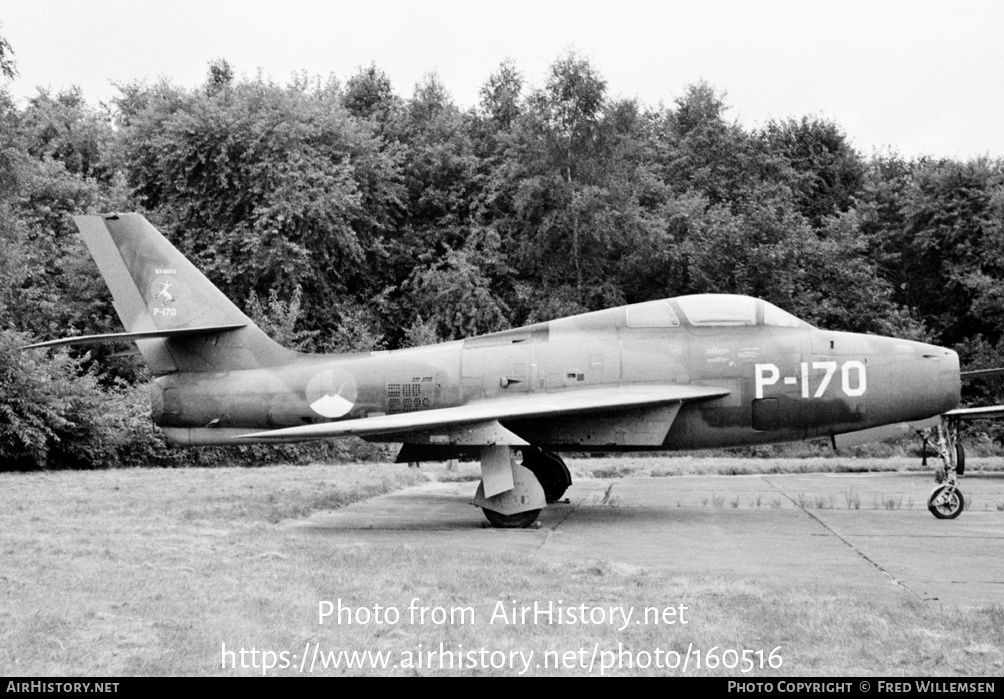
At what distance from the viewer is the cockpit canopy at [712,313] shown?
12430 mm

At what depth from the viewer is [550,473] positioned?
1394 centimetres

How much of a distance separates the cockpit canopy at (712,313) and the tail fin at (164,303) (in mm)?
4471

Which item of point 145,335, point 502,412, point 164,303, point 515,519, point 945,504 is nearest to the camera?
point 502,412

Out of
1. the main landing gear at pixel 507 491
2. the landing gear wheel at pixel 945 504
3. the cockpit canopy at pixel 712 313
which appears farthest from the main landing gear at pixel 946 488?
the main landing gear at pixel 507 491

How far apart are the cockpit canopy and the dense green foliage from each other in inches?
756

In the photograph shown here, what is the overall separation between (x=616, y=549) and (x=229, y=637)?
15.5 ft

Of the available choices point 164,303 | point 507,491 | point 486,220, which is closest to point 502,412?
point 507,491

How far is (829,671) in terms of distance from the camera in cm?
522

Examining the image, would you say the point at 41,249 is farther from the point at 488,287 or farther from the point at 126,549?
the point at 126,549

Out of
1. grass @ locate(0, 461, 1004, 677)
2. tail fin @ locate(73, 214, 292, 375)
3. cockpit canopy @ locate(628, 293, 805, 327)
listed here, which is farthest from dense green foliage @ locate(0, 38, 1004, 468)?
grass @ locate(0, 461, 1004, 677)

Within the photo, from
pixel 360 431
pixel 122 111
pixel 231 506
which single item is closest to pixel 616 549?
pixel 360 431

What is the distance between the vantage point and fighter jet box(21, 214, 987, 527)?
39.0 feet

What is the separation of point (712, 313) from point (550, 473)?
3122 millimetres

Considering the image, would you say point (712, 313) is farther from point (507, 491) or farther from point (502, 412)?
point (507, 491)
